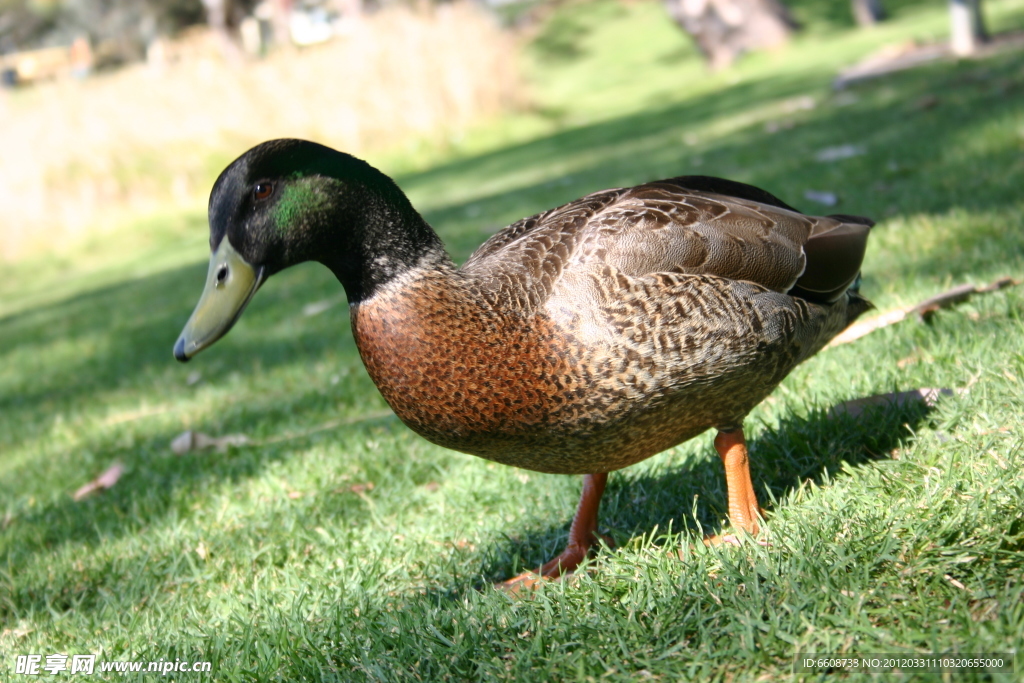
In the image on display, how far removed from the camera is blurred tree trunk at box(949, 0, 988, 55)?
9.76m

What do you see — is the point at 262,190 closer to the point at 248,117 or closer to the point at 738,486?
the point at 738,486

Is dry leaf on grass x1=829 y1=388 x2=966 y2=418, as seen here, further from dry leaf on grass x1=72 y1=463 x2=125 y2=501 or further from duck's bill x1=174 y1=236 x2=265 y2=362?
dry leaf on grass x1=72 y1=463 x2=125 y2=501

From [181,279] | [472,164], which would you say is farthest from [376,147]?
[181,279]

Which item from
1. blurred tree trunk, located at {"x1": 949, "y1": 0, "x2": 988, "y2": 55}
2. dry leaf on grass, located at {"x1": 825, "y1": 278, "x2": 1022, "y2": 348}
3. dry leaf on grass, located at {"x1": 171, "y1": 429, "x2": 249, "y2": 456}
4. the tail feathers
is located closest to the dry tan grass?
blurred tree trunk, located at {"x1": 949, "y1": 0, "x2": 988, "y2": 55}

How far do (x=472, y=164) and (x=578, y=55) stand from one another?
11970mm

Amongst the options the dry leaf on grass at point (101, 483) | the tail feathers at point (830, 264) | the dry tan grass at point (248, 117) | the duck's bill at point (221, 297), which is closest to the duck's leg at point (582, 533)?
the tail feathers at point (830, 264)

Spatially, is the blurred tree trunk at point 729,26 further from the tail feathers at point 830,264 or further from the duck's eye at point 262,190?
the duck's eye at point 262,190

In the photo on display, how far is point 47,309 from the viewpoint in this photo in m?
9.95

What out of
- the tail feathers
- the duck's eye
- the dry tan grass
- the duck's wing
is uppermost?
the duck's eye

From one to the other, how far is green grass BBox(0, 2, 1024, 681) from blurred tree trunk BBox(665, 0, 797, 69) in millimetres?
9397

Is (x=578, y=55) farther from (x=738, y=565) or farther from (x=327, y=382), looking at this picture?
(x=738, y=565)

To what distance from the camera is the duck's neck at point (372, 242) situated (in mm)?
2279

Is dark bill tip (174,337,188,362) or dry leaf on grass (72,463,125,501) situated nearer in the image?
dark bill tip (174,337,188,362)

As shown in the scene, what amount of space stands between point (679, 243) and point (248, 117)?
13135 mm
